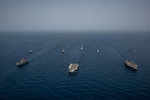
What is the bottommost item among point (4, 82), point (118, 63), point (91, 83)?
point (4, 82)

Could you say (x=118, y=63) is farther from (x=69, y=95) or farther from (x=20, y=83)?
(x=20, y=83)

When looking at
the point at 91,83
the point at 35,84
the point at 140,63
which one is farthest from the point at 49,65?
the point at 140,63

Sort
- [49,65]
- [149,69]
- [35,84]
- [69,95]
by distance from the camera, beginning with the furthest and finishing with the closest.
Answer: [49,65]
[149,69]
[35,84]
[69,95]

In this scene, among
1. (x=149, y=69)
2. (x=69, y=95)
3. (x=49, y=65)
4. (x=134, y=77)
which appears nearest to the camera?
(x=69, y=95)

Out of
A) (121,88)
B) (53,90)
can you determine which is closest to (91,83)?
(121,88)

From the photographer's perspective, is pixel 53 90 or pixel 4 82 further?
pixel 4 82

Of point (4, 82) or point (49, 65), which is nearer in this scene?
A: point (4, 82)

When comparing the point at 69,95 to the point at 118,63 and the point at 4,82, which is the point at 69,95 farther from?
the point at 118,63

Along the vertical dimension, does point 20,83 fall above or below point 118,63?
below

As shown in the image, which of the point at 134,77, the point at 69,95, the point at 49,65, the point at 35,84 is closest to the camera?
the point at 69,95
